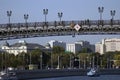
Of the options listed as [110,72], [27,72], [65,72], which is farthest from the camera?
[110,72]

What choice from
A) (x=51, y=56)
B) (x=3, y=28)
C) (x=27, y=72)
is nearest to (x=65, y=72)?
(x=27, y=72)

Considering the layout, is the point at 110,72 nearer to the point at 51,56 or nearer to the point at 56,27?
the point at 51,56

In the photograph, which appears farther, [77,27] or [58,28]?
[58,28]

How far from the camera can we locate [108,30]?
75812 millimetres

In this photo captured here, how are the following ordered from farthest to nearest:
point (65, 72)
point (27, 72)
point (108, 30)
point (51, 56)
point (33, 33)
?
point (51, 56)
point (65, 72)
point (27, 72)
point (33, 33)
point (108, 30)

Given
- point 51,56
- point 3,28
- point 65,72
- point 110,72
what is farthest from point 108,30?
point 51,56

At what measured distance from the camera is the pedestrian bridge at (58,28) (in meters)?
75.5

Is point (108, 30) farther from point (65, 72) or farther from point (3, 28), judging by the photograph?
point (65, 72)

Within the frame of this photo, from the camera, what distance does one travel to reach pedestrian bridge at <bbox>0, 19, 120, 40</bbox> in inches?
2972

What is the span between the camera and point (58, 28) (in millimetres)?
78562

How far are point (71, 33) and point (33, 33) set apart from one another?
20.8ft

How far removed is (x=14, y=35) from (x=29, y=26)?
3301 mm

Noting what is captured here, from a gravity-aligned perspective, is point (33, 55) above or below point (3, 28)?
below

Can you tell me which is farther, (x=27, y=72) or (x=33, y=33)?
(x=27, y=72)
